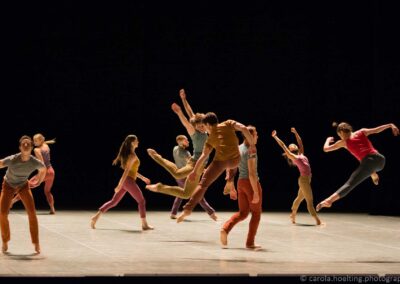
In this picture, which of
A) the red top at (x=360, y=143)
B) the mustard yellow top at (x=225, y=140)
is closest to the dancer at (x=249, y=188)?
the mustard yellow top at (x=225, y=140)

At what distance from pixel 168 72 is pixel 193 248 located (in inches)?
374

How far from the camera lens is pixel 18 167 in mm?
9344

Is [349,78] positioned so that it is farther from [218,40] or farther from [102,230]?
[102,230]

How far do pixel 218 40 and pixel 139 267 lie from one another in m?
11.6

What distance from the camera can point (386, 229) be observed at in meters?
13.7

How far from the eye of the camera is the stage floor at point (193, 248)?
8406 mm

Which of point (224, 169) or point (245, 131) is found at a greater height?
point (245, 131)

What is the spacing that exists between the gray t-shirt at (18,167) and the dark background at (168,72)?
367 inches

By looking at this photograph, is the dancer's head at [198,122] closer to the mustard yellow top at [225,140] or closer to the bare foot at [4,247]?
the mustard yellow top at [225,140]

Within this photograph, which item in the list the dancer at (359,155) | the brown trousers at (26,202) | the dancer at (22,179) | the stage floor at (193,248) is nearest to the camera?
the stage floor at (193,248)

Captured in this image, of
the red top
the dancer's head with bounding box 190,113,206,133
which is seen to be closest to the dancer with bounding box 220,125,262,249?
the dancer's head with bounding box 190,113,206,133

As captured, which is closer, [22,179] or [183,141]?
[22,179]

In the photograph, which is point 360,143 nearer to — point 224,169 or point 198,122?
point 224,169

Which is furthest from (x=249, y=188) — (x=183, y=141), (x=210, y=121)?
(x=183, y=141)
